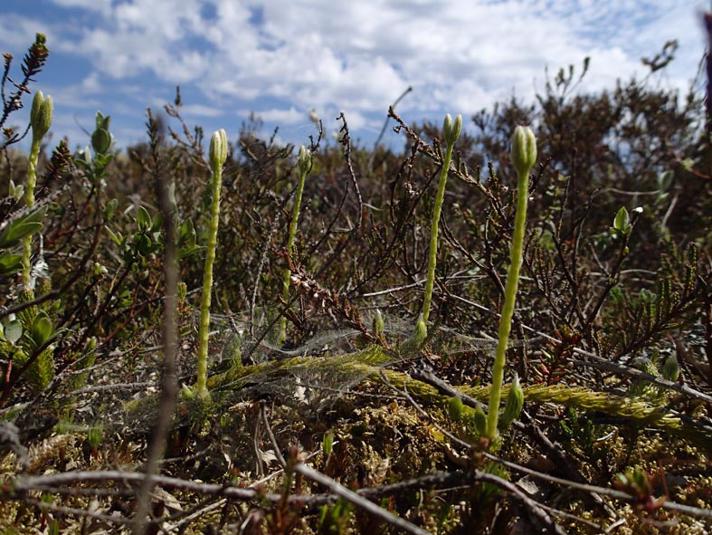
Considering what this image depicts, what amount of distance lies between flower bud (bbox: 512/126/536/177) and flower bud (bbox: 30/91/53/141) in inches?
68.9

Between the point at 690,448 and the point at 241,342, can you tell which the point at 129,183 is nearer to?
the point at 241,342

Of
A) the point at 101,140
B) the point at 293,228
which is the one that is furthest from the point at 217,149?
the point at 101,140

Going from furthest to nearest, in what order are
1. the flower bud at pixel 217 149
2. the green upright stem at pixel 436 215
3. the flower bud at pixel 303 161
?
the flower bud at pixel 303 161 → the green upright stem at pixel 436 215 → the flower bud at pixel 217 149

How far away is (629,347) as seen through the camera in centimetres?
219

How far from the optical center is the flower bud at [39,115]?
2131 millimetres

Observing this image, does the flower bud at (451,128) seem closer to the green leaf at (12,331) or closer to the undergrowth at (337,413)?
the undergrowth at (337,413)

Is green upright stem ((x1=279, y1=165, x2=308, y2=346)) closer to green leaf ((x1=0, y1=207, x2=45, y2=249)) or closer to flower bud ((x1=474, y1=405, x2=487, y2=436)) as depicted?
green leaf ((x1=0, y1=207, x2=45, y2=249))

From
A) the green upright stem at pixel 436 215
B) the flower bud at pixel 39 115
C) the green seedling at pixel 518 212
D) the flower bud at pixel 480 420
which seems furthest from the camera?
the flower bud at pixel 39 115

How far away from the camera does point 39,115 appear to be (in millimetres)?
2139

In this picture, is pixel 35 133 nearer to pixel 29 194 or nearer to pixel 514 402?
pixel 29 194

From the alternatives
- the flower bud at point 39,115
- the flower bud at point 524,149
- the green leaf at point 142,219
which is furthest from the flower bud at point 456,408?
the flower bud at point 39,115

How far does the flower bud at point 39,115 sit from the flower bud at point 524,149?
1751 millimetres

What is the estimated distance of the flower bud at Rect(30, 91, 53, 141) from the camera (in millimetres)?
2131

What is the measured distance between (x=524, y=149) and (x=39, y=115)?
180 cm
